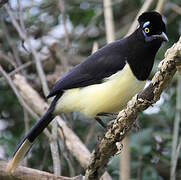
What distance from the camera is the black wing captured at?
3.50 meters

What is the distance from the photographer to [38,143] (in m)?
4.51

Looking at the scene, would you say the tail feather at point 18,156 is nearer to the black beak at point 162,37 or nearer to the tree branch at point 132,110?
the tree branch at point 132,110

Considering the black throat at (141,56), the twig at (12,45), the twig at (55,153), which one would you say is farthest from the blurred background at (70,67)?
the black throat at (141,56)

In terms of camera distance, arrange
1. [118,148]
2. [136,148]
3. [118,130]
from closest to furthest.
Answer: [118,130], [118,148], [136,148]

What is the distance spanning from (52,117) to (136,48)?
2.42ft

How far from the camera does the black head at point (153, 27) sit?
313 centimetres

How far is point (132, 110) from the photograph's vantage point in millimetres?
2590

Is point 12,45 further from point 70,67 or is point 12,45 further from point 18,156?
point 18,156

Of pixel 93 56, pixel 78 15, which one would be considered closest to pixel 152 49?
pixel 93 56

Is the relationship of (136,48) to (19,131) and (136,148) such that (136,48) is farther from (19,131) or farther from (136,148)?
(19,131)

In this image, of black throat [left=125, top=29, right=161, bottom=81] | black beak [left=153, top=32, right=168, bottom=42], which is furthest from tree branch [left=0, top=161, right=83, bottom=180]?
black beak [left=153, top=32, right=168, bottom=42]

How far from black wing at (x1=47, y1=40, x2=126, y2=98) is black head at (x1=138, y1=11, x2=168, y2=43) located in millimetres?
250

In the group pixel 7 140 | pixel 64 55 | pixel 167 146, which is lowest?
pixel 167 146

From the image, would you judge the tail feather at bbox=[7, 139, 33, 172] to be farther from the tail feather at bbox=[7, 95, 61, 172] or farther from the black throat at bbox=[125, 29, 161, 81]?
the black throat at bbox=[125, 29, 161, 81]
